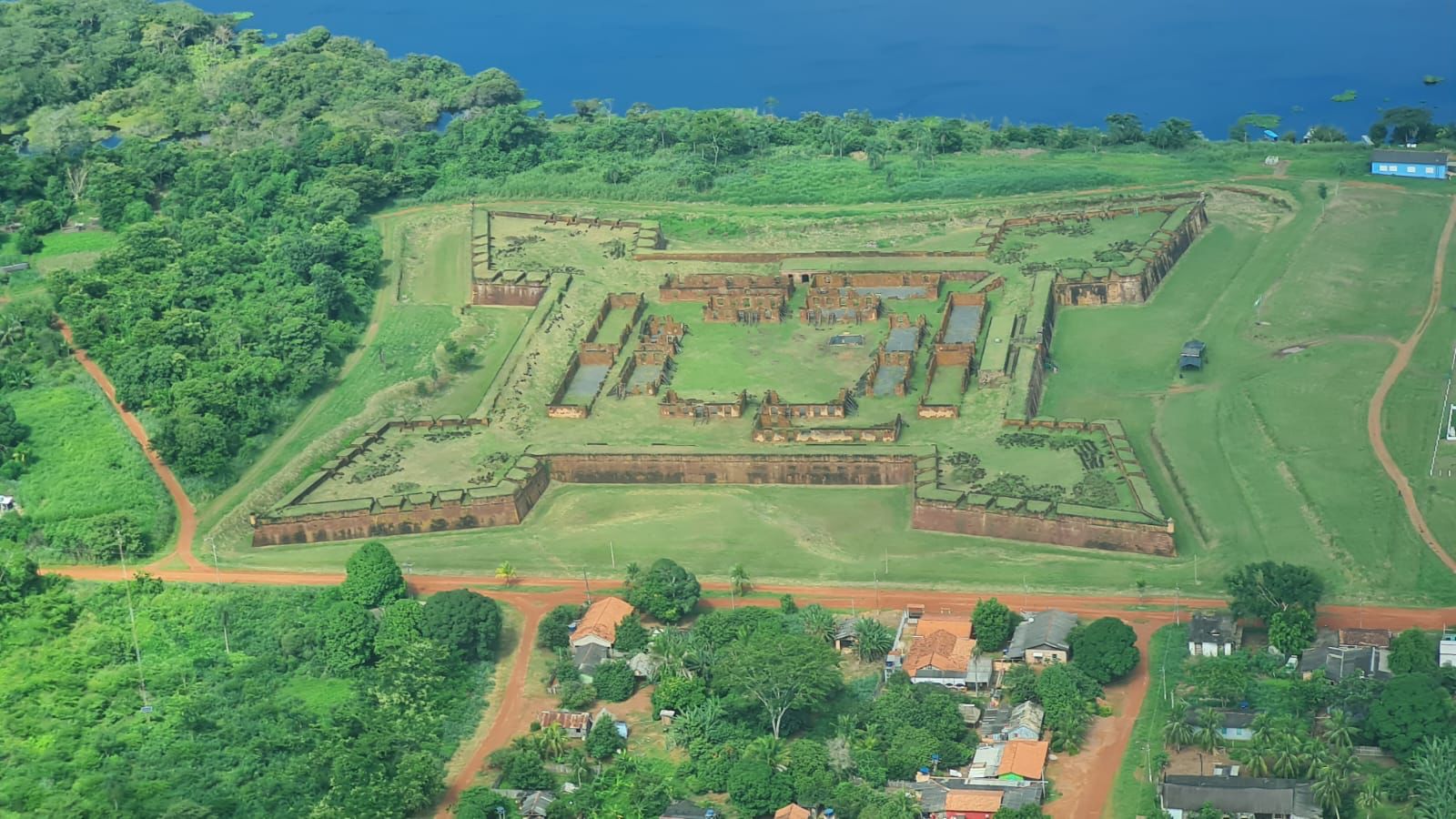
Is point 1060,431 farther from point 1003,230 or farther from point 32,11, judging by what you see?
point 32,11

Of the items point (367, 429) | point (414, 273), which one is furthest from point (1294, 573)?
point (414, 273)

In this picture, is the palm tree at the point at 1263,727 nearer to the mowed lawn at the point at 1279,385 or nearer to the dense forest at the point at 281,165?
the mowed lawn at the point at 1279,385

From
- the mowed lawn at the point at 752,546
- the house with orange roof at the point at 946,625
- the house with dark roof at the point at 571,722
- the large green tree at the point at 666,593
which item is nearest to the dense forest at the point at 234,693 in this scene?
the house with dark roof at the point at 571,722

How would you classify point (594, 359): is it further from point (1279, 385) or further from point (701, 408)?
point (1279, 385)

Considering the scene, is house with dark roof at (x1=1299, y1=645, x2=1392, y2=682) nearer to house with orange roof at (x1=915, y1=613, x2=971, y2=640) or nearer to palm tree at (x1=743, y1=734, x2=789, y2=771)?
house with orange roof at (x1=915, y1=613, x2=971, y2=640)

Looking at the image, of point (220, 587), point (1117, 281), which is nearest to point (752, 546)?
point (220, 587)
